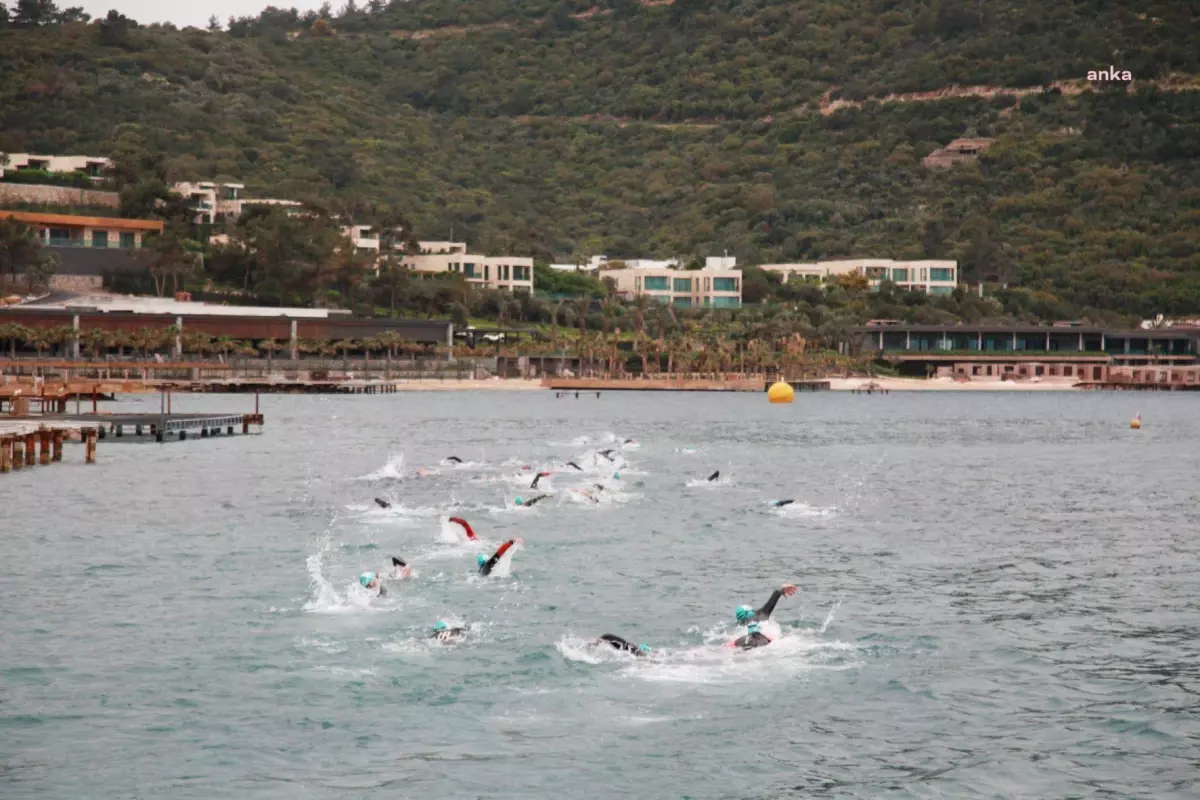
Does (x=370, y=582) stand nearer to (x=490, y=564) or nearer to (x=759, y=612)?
(x=490, y=564)

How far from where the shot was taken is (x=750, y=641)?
109 ft

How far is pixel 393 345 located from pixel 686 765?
173m

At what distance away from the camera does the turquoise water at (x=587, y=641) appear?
1009 inches

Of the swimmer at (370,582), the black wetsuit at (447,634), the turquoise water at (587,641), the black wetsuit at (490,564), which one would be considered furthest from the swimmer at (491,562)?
the black wetsuit at (447,634)

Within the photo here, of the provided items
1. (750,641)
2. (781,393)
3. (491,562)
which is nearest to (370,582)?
(491,562)

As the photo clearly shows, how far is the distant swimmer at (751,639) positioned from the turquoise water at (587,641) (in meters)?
0.33

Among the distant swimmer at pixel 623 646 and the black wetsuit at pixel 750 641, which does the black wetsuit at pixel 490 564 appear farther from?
the black wetsuit at pixel 750 641

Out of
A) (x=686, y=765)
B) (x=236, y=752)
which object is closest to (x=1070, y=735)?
(x=686, y=765)

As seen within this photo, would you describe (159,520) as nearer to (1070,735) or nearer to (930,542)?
(930,542)

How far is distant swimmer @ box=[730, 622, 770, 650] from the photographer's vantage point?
33.1 m

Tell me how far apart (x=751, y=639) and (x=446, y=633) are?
626 cm

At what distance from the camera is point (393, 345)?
196 metres

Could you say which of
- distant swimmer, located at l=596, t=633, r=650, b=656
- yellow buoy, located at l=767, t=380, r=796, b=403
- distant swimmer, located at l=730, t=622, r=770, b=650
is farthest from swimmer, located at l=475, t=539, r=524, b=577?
yellow buoy, located at l=767, t=380, r=796, b=403

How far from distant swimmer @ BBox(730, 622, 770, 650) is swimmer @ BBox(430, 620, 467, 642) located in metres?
5.66
